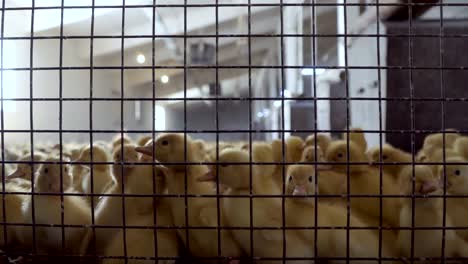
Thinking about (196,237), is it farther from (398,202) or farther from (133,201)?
(398,202)

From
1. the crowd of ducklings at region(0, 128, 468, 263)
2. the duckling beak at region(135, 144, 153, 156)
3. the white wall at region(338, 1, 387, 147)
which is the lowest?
the crowd of ducklings at region(0, 128, 468, 263)

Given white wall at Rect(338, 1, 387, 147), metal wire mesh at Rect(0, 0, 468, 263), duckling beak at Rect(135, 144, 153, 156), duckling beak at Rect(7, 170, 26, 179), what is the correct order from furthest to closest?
1. white wall at Rect(338, 1, 387, 147)
2. duckling beak at Rect(7, 170, 26, 179)
3. duckling beak at Rect(135, 144, 153, 156)
4. metal wire mesh at Rect(0, 0, 468, 263)

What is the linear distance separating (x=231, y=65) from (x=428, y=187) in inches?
24.0

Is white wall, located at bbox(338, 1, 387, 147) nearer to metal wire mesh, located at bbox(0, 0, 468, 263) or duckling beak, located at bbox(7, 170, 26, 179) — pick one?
metal wire mesh, located at bbox(0, 0, 468, 263)

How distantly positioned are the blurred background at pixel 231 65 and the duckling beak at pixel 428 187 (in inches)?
8.2

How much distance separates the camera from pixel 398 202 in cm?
161

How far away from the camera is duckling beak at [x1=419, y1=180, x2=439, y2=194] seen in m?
1.36

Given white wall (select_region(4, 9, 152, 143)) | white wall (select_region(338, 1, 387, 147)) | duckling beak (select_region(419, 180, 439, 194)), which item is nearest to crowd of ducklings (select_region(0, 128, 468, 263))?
duckling beak (select_region(419, 180, 439, 194))

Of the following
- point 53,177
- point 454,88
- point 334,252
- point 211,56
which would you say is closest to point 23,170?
point 53,177

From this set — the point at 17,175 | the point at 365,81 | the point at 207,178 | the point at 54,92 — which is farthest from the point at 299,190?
the point at 54,92

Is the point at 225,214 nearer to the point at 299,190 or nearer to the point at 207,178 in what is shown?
the point at 207,178

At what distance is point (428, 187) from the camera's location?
1.36 metres

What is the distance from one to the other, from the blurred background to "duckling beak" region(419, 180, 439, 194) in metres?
0.21

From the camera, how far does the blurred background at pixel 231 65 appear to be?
1.23m
